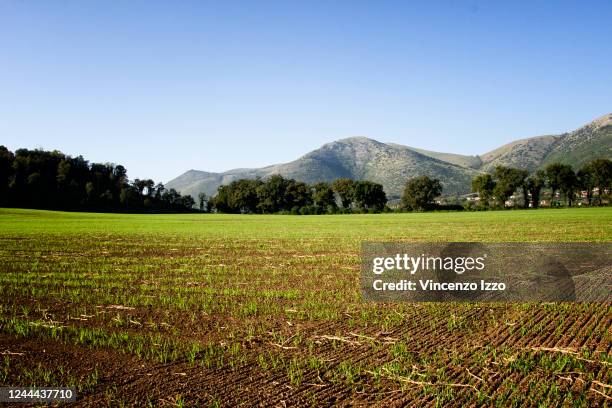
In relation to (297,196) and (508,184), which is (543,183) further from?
(297,196)

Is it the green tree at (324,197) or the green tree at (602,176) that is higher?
the green tree at (602,176)

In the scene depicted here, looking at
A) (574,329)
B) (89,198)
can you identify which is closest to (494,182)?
(89,198)

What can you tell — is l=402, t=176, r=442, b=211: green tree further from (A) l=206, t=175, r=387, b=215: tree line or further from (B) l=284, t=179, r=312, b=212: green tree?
(B) l=284, t=179, r=312, b=212: green tree

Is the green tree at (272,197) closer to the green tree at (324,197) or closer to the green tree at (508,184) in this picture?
the green tree at (324,197)

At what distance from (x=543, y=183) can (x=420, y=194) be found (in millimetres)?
45661

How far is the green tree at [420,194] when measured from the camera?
166 m

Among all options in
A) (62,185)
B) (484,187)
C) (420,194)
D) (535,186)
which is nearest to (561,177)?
(535,186)

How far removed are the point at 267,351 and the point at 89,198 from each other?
154m

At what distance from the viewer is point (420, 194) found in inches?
6624

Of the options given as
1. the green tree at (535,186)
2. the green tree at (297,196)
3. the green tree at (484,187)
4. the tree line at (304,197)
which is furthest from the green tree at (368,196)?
the green tree at (535,186)

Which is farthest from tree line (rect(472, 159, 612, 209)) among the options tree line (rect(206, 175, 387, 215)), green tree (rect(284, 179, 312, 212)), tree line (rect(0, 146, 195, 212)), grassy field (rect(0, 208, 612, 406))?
grassy field (rect(0, 208, 612, 406))

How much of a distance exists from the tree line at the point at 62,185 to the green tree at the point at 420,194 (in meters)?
94.8

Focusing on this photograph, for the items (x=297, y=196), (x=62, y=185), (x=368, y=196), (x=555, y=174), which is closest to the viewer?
(x=62, y=185)

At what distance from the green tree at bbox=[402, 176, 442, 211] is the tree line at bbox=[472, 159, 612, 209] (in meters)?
15.3
